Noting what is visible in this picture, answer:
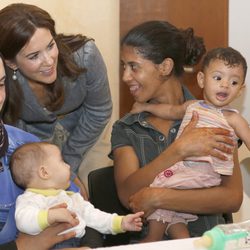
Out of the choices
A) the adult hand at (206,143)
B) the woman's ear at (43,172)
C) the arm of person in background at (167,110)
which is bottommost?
the adult hand at (206,143)

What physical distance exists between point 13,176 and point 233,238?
780 mm

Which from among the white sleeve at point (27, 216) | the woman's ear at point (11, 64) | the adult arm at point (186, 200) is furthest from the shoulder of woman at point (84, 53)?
the white sleeve at point (27, 216)

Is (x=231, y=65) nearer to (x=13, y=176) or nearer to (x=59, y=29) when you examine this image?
(x=13, y=176)

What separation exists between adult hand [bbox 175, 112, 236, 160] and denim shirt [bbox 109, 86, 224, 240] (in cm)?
17

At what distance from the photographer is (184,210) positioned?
196 cm

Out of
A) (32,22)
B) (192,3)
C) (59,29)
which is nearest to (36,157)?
(32,22)

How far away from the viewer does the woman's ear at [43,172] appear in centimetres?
165

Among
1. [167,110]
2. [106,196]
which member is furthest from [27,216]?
[167,110]

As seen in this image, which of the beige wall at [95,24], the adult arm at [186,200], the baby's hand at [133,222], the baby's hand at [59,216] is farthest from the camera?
the beige wall at [95,24]

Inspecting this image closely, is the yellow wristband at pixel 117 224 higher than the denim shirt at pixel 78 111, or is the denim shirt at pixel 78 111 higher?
the denim shirt at pixel 78 111

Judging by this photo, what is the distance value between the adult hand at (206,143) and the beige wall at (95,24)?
1292 mm

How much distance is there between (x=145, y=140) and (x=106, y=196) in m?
0.29

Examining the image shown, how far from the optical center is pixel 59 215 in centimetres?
151

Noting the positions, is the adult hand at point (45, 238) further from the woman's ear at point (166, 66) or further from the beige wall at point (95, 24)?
the beige wall at point (95, 24)
